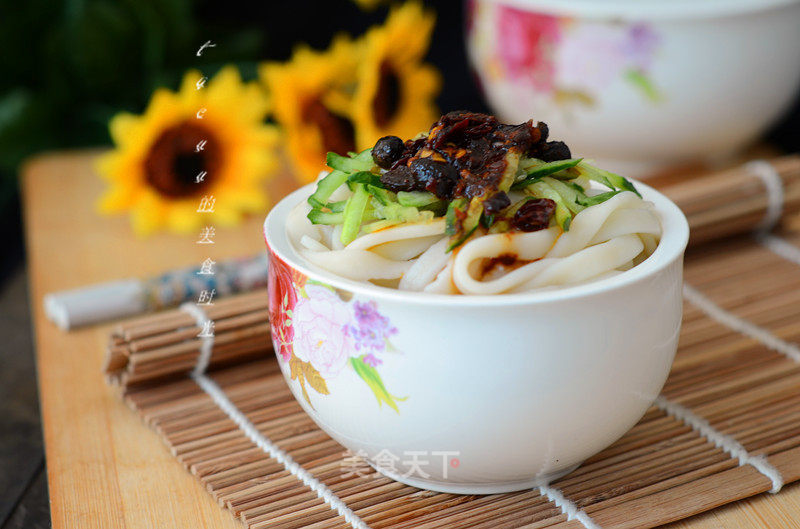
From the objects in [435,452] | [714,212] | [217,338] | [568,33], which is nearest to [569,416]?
[435,452]

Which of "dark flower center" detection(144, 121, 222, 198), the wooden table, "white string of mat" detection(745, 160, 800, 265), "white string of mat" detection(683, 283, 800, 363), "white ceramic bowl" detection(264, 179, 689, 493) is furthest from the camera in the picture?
"dark flower center" detection(144, 121, 222, 198)

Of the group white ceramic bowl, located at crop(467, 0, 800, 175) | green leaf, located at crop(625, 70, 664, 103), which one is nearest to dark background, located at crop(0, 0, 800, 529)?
white ceramic bowl, located at crop(467, 0, 800, 175)

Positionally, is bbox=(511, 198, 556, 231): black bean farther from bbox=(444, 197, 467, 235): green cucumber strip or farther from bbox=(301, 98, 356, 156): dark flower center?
bbox=(301, 98, 356, 156): dark flower center

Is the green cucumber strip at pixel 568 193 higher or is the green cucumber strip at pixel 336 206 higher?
the green cucumber strip at pixel 568 193

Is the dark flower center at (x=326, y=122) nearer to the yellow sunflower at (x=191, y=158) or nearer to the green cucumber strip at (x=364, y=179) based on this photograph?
the yellow sunflower at (x=191, y=158)

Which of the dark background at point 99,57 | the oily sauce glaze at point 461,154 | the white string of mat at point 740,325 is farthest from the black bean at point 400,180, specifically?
the dark background at point 99,57

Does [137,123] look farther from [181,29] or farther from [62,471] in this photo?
[62,471]

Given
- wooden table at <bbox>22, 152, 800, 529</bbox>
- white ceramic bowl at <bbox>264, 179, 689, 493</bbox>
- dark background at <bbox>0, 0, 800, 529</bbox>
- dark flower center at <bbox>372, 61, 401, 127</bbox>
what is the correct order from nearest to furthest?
white ceramic bowl at <bbox>264, 179, 689, 493</bbox> < wooden table at <bbox>22, 152, 800, 529</bbox> < dark flower center at <bbox>372, 61, 401, 127</bbox> < dark background at <bbox>0, 0, 800, 529</bbox>

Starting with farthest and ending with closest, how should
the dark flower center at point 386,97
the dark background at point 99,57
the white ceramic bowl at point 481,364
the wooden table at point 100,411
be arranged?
the dark background at point 99,57, the dark flower center at point 386,97, the wooden table at point 100,411, the white ceramic bowl at point 481,364
